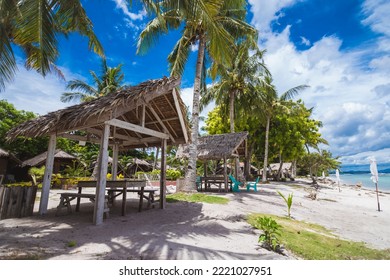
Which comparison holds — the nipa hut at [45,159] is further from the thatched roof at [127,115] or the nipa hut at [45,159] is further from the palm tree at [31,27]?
the palm tree at [31,27]

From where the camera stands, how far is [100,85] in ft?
70.5

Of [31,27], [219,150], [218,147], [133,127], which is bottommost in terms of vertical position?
[133,127]

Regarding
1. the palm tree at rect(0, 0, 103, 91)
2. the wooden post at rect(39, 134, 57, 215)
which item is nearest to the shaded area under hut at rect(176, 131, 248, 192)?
the wooden post at rect(39, 134, 57, 215)

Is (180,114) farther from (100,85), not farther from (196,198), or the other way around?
(100,85)

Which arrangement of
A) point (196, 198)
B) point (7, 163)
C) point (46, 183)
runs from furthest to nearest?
point (7, 163)
point (196, 198)
point (46, 183)

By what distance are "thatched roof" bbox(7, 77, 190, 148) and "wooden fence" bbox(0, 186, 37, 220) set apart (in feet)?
4.94

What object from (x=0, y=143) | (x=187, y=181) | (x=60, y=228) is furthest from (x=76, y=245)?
(x=0, y=143)

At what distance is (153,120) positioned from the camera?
24.9 ft

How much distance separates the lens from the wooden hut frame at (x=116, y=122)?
16.6ft

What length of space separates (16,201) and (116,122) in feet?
10.7

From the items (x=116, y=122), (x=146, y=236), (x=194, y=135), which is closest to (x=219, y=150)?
(x=194, y=135)

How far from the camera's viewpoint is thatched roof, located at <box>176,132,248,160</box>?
1322 centimetres

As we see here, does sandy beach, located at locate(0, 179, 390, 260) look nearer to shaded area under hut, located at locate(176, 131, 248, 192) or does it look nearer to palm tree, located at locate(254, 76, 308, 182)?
shaded area under hut, located at locate(176, 131, 248, 192)

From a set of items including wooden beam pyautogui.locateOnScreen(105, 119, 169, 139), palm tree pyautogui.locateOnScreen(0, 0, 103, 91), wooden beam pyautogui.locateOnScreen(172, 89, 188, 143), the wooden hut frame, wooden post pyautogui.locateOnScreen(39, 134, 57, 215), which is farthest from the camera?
wooden beam pyautogui.locateOnScreen(172, 89, 188, 143)
